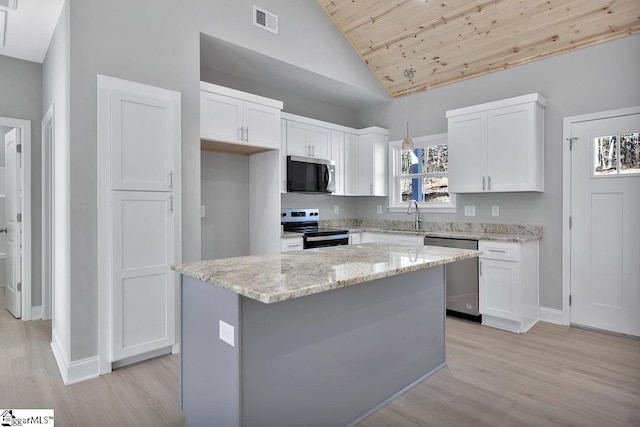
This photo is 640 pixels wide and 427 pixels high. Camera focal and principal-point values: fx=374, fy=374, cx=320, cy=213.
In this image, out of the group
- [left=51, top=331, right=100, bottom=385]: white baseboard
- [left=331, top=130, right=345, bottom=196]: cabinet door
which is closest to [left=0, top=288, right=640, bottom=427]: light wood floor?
[left=51, top=331, right=100, bottom=385]: white baseboard

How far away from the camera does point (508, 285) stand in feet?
11.7

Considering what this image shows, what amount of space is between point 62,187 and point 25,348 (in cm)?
147

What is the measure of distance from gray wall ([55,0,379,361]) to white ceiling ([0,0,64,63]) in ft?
1.62

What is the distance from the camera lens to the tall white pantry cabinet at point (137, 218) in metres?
2.64

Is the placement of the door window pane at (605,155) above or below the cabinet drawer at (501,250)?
above

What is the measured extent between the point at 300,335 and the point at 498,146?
10.2ft

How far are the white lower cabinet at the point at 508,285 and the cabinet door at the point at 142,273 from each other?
2897 mm

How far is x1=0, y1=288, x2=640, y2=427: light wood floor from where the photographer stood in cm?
212

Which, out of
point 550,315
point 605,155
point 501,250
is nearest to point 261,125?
point 501,250

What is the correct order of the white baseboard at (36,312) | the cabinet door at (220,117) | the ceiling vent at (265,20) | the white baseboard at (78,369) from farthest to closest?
the white baseboard at (36,312), the ceiling vent at (265,20), the cabinet door at (220,117), the white baseboard at (78,369)

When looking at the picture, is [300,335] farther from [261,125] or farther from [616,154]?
[616,154]

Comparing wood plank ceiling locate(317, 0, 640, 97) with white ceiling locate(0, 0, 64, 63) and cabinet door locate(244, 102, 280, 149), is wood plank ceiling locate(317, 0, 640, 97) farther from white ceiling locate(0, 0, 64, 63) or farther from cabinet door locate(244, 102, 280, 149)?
white ceiling locate(0, 0, 64, 63)

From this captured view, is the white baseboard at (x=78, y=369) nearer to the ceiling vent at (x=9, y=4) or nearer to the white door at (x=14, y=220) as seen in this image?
the white door at (x=14, y=220)

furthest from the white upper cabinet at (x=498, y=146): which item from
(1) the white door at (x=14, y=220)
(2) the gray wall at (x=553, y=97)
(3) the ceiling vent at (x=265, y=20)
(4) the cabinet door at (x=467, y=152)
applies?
(1) the white door at (x=14, y=220)
